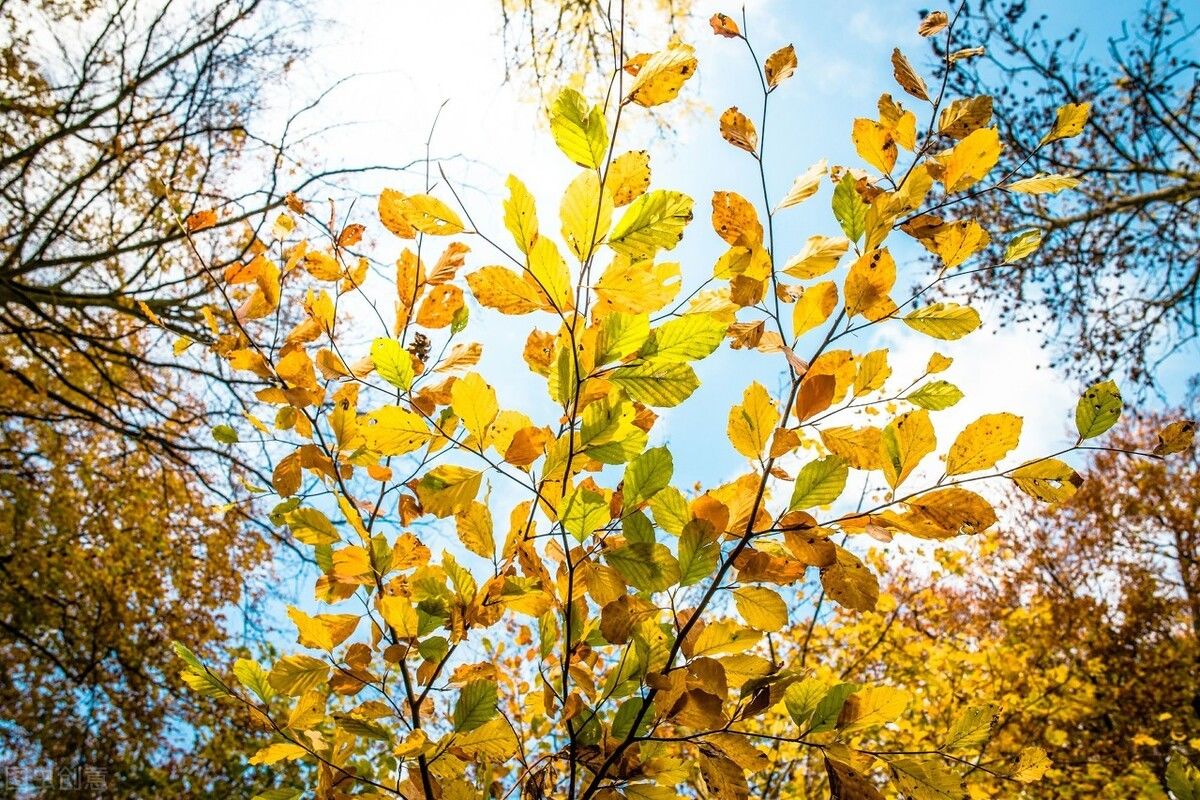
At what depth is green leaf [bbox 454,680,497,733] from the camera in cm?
74

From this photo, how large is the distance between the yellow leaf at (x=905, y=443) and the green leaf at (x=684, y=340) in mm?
198

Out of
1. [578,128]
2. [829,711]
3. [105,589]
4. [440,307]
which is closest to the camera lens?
[578,128]

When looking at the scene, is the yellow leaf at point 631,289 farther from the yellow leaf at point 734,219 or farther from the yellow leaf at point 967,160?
the yellow leaf at point 967,160

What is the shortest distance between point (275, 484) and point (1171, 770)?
116 cm

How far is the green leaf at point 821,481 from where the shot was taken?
2.07ft

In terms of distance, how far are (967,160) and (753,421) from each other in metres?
0.37

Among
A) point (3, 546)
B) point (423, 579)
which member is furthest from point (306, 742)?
point (3, 546)

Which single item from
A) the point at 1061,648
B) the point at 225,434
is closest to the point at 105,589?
the point at 225,434

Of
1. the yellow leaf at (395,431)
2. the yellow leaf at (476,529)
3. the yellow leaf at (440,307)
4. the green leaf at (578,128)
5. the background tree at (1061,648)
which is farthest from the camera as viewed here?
the background tree at (1061,648)

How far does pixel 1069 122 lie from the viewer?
2.40 feet

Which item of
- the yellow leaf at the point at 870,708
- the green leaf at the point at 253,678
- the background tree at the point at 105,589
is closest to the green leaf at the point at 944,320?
the yellow leaf at the point at 870,708

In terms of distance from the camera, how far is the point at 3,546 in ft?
20.5

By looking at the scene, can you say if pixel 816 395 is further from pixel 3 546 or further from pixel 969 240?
pixel 3 546

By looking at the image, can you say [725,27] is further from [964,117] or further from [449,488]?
[449,488]
